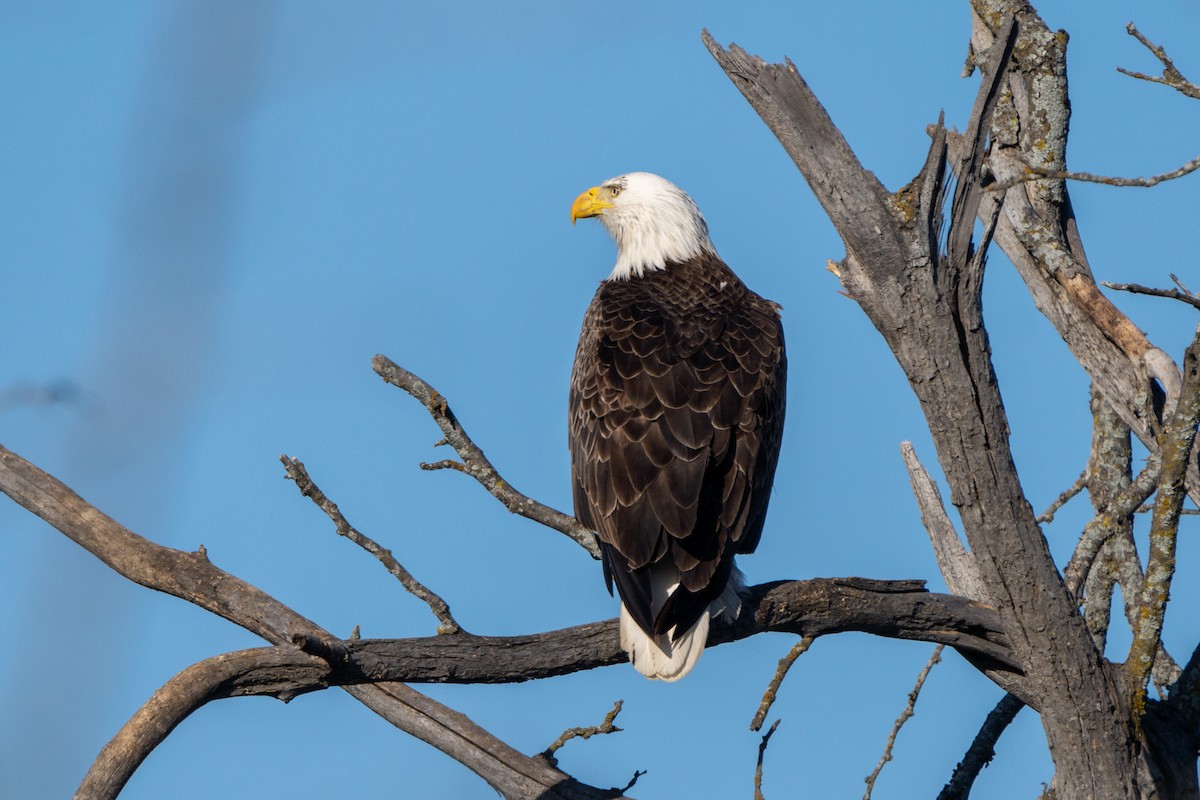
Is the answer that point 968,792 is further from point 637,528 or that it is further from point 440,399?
point 440,399

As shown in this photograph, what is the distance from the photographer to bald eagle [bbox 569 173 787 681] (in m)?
4.98

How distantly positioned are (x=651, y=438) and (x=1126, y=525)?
2.20 meters

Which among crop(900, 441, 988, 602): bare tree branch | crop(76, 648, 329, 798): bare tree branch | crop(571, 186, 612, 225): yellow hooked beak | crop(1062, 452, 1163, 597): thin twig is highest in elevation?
crop(571, 186, 612, 225): yellow hooked beak

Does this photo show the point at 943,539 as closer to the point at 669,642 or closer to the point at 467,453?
the point at 669,642

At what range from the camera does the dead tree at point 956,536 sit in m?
3.97

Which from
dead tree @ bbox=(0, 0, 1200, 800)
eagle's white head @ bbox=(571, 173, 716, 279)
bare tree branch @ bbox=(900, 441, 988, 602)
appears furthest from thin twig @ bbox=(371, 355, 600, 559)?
eagle's white head @ bbox=(571, 173, 716, 279)

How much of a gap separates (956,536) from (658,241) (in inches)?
97.3

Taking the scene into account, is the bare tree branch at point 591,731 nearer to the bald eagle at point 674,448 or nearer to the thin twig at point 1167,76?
the bald eagle at point 674,448

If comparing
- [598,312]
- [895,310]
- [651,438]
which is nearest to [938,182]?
[895,310]

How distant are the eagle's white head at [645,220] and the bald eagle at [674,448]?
78cm

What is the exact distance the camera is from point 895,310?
4027mm

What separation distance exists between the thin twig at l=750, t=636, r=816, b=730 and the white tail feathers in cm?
25

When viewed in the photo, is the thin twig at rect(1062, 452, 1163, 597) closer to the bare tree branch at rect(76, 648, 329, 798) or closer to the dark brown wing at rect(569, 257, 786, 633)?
the dark brown wing at rect(569, 257, 786, 633)

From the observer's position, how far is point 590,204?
8.06m
